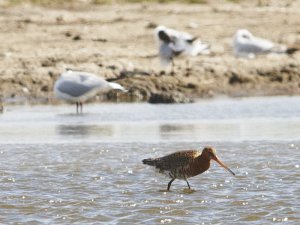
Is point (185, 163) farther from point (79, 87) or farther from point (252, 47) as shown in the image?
point (252, 47)

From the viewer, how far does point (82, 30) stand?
23.6 metres

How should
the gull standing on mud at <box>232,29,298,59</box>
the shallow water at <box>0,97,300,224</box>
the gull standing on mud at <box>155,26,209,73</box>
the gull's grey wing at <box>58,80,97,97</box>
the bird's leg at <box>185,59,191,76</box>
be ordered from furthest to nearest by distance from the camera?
the gull standing on mud at <box>232,29,298,59</box> → the gull standing on mud at <box>155,26,209,73</box> → the bird's leg at <box>185,59,191,76</box> → the gull's grey wing at <box>58,80,97,97</box> → the shallow water at <box>0,97,300,224</box>

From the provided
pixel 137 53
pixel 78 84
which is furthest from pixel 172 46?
pixel 78 84

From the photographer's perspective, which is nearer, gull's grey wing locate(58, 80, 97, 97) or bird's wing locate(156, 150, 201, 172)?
bird's wing locate(156, 150, 201, 172)

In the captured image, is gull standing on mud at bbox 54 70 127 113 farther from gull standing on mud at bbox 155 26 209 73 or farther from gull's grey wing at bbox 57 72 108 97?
gull standing on mud at bbox 155 26 209 73

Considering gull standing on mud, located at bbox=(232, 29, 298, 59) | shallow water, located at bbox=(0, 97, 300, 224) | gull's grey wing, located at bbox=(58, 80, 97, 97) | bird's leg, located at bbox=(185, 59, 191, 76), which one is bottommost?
shallow water, located at bbox=(0, 97, 300, 224)

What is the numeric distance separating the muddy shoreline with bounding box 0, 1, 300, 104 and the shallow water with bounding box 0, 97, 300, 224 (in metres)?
2.09

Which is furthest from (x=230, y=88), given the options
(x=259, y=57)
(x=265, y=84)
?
(x=259, y=57)

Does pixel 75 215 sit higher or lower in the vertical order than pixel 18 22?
lower

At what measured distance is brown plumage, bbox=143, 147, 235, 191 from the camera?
9.75 meters

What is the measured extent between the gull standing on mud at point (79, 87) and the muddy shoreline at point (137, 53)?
0.89 m

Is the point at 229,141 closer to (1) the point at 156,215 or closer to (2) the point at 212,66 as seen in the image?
(1) the point at 156,215

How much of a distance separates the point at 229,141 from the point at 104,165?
7.48ft

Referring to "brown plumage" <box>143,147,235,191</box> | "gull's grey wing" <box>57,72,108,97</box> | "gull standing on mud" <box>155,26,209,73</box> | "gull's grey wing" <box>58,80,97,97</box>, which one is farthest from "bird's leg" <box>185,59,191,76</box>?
"brown plumage" <box>143,147,235,191</box>
